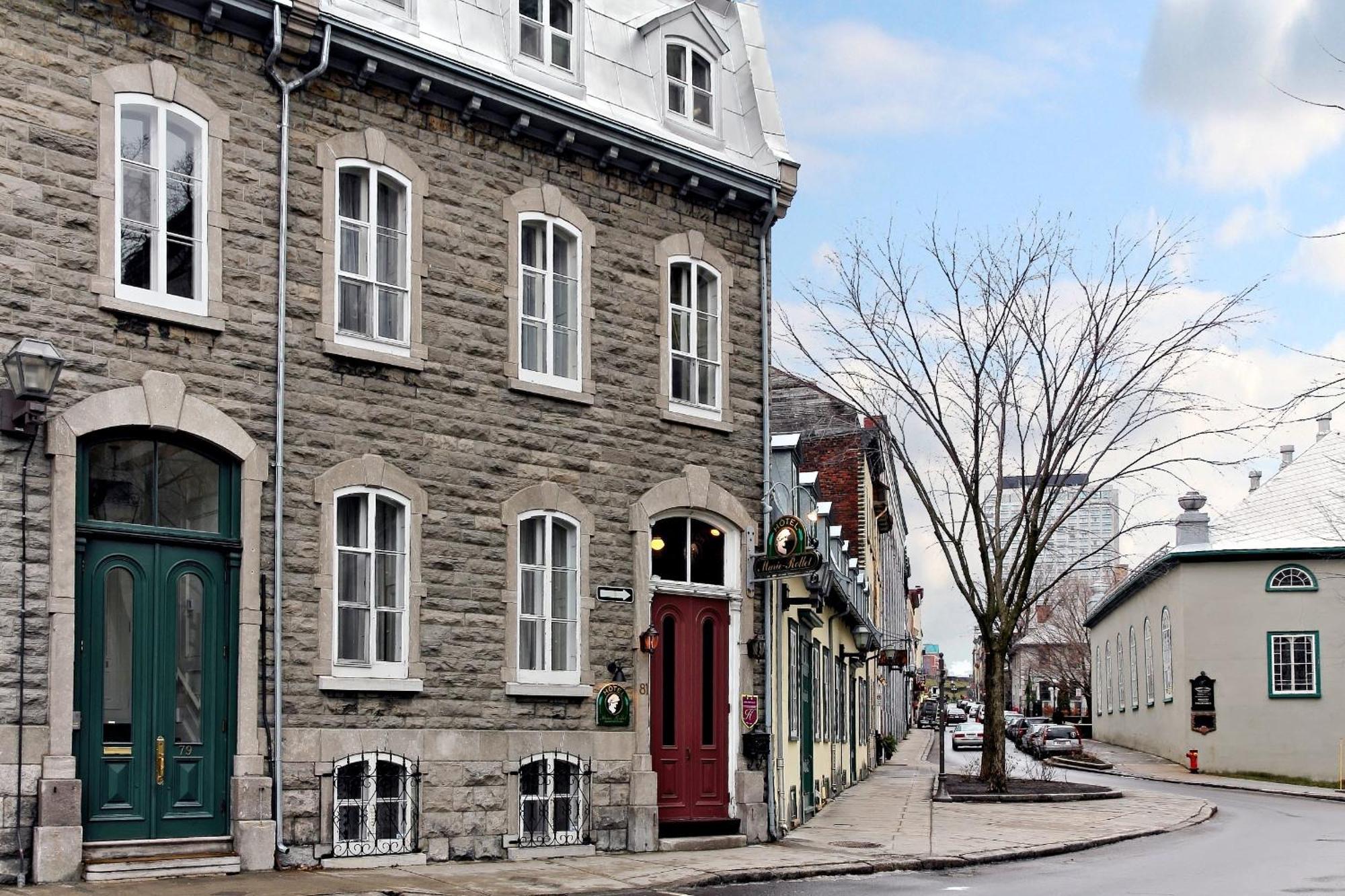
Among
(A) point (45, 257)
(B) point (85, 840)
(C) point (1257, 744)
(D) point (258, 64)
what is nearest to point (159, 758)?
(B) point (85, 840)

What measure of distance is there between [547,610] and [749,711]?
3.48 metres

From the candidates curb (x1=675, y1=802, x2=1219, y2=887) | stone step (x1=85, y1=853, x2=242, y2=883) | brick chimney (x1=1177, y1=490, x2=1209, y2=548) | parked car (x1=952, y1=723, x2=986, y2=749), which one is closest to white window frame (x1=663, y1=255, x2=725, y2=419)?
curb (x1=675, y1=802, x2=1219, y2=887)

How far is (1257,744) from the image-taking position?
44.1 m

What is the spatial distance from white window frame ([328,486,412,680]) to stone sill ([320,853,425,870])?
169cm

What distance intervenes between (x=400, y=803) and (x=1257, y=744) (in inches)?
1369

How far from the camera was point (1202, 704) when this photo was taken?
45.2m

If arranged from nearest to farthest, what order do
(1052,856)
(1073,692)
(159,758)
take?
(159,758)
(1052,856)
(1073,692)

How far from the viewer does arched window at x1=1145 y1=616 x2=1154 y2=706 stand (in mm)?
53094

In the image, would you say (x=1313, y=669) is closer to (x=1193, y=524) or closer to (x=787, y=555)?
(x=1193, y=524)

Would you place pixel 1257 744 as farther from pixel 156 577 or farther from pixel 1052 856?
pixel 156 577

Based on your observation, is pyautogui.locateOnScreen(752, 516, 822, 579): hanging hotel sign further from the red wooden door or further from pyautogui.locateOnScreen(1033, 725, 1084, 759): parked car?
pyautogui.locateOnScreen(1033, 725, 1084, 759): parked car

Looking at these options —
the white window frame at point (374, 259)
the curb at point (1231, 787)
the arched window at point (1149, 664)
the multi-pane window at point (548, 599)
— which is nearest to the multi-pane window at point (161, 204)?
the white window frame at point (374, 259)

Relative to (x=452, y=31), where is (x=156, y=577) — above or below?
below

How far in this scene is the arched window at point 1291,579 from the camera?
4416 cm
